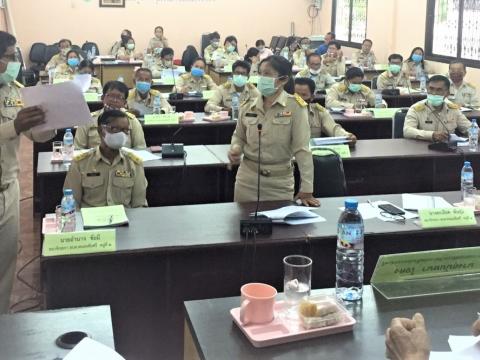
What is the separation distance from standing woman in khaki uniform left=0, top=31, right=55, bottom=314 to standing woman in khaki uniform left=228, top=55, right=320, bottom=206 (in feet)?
3.40

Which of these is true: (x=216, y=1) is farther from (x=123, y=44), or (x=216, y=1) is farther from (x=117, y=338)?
(x=117, y=338)

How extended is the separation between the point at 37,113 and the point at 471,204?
1880 millimetres

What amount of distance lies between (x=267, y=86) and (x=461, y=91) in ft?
13.3

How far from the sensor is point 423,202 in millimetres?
2762

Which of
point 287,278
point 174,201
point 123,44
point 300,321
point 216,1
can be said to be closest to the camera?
point 300,321

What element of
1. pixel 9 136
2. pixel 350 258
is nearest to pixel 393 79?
pixel 9 136

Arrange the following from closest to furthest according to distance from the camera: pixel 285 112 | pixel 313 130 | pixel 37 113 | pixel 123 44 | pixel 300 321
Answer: pixel 300 321
pixel 37 113
pixel 285 112
pixel 313 130
pixel 123 44

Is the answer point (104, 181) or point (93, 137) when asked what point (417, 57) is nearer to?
point (93, 137)

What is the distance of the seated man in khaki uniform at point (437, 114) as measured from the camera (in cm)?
469

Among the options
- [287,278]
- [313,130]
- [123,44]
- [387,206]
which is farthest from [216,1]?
[287,278]

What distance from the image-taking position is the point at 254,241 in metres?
2.35

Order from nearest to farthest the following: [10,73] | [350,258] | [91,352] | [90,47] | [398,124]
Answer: [91,352]
[350,258]
[10,73]
[398,124]
[90,47]

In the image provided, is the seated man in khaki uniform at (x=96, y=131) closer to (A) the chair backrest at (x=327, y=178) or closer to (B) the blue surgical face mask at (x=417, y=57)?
(A) the chair backrest at (x=327, y=178)

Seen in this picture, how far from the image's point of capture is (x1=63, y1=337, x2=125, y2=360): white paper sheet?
1304mm
